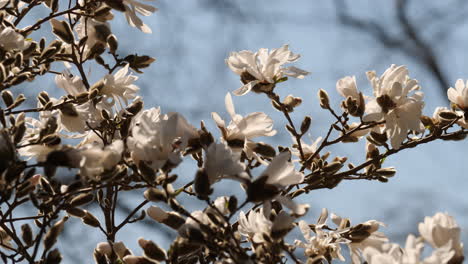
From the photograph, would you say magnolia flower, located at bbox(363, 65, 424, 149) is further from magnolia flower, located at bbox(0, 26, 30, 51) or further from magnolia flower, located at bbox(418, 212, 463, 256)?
magnolia flower, located at bbox(0, 26, 30, 51)

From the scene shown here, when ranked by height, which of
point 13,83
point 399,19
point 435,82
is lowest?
point 435,82

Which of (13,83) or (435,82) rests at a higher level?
(13,83)

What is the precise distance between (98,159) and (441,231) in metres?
0.44

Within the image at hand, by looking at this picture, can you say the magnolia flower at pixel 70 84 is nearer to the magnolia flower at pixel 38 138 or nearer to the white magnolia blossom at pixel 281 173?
the magnolia flower at pixel 38 138

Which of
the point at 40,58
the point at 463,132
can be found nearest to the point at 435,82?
the point at 463,132

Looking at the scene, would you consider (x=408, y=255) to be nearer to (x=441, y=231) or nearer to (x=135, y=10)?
(x=441, y=231)

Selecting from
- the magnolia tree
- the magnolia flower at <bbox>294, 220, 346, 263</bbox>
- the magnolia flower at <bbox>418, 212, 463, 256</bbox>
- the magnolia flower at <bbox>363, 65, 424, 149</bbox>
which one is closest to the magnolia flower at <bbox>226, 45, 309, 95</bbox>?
the magnolia tree

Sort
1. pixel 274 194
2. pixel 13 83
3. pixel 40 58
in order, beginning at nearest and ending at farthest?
pixel 274 194 → pixel 13 83 → pixel 40 58

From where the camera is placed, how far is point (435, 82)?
17.0ft

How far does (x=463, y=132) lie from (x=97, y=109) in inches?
25.8

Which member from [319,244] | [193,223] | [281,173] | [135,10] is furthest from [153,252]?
[135,10]

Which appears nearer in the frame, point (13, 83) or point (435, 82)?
point (13, 83)

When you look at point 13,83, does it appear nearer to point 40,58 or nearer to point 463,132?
point 40,58

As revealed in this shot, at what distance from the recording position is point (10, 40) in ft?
2.69
